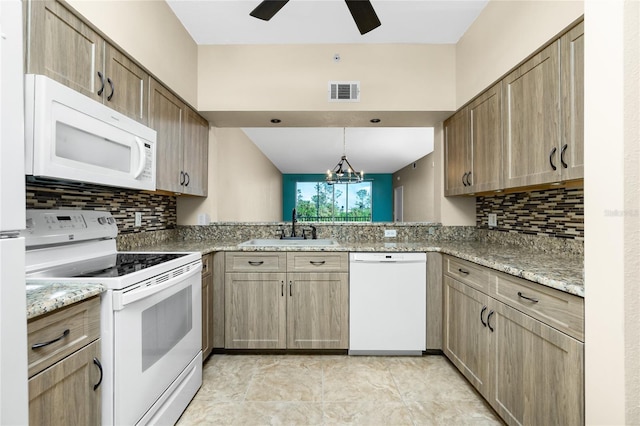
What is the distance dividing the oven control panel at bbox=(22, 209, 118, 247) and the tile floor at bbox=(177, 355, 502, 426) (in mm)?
1161

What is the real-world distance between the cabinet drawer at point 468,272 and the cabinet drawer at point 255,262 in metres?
1.26

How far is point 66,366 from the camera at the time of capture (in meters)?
1.00

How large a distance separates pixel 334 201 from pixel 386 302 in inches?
288

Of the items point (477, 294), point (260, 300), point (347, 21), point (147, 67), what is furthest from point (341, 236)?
point (147, 67)

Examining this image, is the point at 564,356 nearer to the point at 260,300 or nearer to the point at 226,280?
the point at 260,300

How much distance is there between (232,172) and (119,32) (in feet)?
8.01

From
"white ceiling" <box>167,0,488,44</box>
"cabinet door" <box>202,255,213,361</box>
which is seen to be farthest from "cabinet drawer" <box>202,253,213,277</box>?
"white ceiling" <box>167,0,488,44</box>

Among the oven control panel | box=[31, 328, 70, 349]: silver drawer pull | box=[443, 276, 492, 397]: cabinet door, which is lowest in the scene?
box=[443, 276, 492, 397]: cabinet door

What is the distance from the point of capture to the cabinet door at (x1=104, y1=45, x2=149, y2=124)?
5.25 ft

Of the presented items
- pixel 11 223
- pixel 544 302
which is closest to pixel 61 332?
pixel 11 223

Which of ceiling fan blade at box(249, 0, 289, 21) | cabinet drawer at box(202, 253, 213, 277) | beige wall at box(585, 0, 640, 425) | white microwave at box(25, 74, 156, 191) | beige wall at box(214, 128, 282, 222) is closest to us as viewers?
beige wall at box(585, 0, 640, 425)

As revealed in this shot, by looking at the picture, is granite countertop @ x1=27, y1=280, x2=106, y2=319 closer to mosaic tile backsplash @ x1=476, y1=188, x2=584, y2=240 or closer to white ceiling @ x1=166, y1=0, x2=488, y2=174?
white ceiling @ x1=166, y1=0, x2=488, y2=174

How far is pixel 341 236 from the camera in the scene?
2965 millimetres

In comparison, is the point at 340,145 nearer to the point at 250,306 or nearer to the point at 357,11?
the point at 250,306
